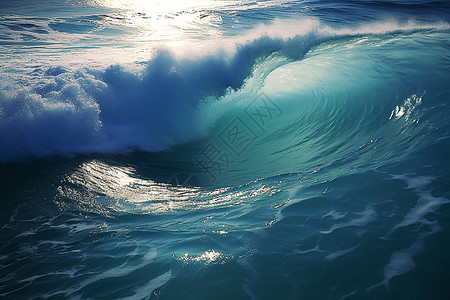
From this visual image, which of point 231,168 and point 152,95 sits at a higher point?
point 152,95

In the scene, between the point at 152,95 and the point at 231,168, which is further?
the point at 152,95

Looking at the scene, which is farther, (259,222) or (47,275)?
(259,222)

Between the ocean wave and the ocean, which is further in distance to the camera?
the ocean wave

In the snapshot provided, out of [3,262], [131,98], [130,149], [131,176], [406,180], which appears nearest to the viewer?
[3,262]

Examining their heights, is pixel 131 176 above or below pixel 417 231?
below

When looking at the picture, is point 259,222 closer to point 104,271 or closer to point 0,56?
point 104,271

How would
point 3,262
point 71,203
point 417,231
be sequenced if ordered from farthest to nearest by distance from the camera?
1. point 71,203
2. point 3,262
3. point 417,231

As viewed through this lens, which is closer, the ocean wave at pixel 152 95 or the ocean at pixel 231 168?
the ocean at pixel 231 168

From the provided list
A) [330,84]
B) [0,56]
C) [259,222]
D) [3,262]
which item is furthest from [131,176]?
[0,56]
